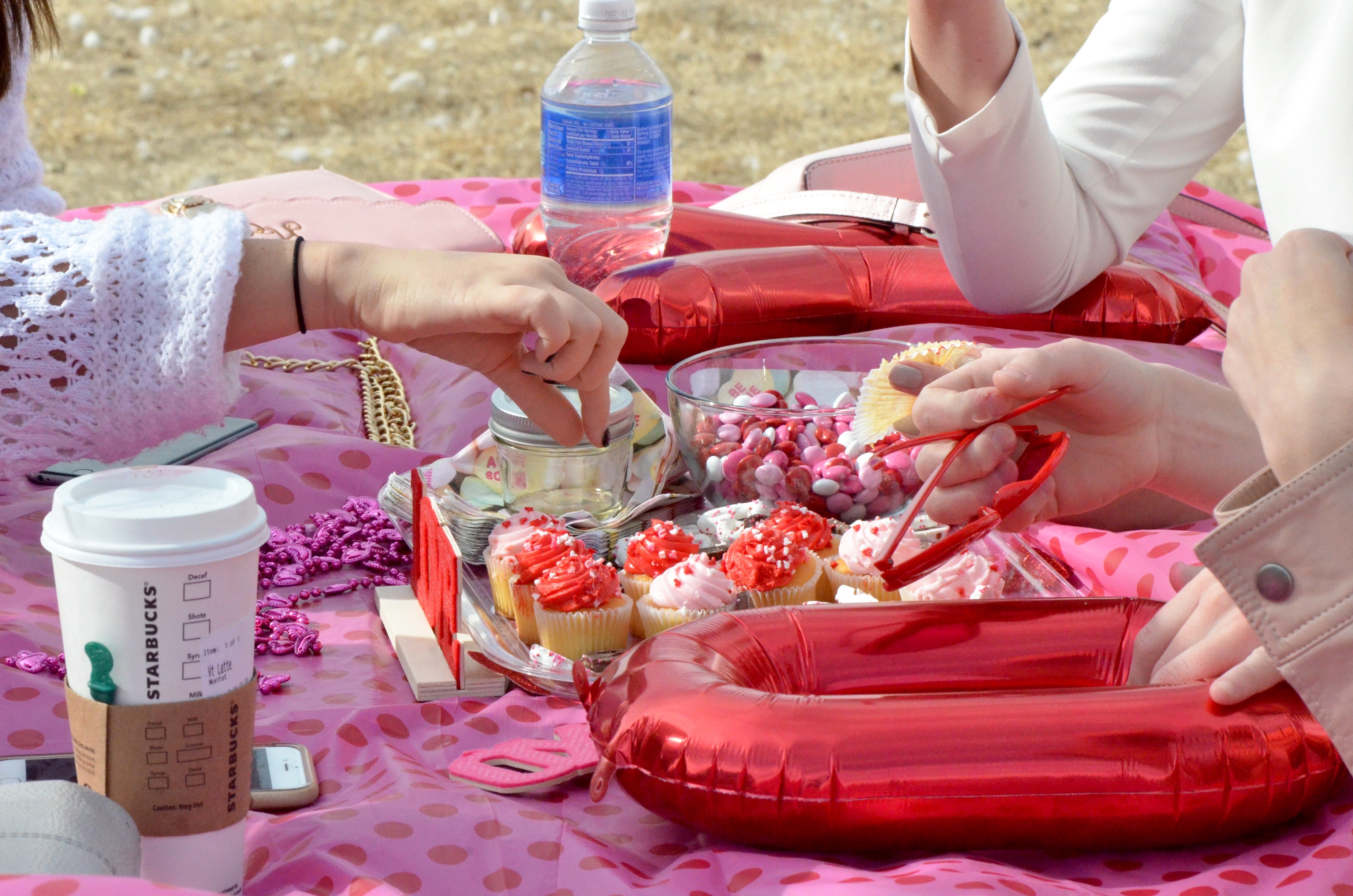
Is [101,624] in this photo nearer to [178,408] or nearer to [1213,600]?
[178,408]

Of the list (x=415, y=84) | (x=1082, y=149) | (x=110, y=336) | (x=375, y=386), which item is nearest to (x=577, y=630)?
(x=110, y=336)

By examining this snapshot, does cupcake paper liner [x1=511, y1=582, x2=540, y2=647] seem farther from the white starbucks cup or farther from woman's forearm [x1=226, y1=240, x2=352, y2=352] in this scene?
the white starbucks cup

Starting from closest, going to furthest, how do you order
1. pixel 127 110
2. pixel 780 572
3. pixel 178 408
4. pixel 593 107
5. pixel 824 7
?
pixel 178 408 → pixel 780 572 → pixel 593 107 → pixel 127 110 → pixel 824 7

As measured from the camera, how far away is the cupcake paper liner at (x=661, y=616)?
105 centimetres

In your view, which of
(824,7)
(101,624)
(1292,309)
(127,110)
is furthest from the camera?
(824,7)

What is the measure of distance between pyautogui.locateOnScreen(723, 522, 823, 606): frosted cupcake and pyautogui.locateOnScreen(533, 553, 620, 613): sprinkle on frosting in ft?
0.34

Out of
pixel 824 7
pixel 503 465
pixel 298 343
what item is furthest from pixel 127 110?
pixel 503 465

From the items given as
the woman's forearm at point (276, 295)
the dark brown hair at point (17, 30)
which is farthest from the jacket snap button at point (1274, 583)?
the dark brown hair at point (17, 30)

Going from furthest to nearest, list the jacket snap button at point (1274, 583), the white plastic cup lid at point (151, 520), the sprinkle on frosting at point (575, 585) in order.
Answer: the sprinkle on frosting at point (575, 585) → the jacket snap button at point (1274, 583) → the white plastic cup lid at point (151, 520)

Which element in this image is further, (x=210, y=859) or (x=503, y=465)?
(x=503, y=465)

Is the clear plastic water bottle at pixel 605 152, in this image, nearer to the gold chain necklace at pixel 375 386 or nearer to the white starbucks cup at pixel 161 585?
the gold chain necklace at pixel 375 386

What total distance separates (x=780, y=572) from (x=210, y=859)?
0.51 meters

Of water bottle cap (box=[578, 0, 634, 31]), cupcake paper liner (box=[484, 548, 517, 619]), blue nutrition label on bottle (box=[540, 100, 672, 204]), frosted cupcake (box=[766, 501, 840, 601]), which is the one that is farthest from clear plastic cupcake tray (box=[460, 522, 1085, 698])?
water bottle cap (box=[578, 0, 634, 31])

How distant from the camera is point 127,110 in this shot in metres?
4.50
